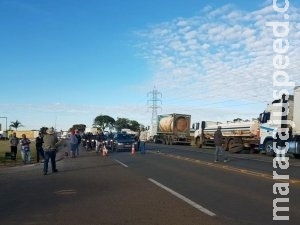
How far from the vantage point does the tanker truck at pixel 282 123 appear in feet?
101

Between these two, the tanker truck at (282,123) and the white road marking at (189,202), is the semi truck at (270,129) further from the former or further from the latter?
the white road marking at (189,202)

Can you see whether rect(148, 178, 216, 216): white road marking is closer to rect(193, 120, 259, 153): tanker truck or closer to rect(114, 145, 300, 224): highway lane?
rect(114, 145, 300, 224): highway lane

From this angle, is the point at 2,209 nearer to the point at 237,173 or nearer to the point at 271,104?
the point at 237,173

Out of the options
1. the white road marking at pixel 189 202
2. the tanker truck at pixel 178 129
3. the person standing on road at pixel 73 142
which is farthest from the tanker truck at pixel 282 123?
the tanker truck at pixel 178 129

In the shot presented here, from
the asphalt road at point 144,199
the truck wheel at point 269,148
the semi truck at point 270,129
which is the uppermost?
the semi truck at point 270,129

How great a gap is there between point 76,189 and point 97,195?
5.33ft

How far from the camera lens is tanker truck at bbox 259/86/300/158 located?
3092 cm

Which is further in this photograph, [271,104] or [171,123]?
[171,123]

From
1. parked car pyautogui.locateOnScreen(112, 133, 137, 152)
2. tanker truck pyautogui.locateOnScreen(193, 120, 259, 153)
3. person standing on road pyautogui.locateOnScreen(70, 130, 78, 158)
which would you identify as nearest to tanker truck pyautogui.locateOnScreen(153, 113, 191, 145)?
tanker truck pyautogui.locateOnScreen(193, 120, 259, 153)

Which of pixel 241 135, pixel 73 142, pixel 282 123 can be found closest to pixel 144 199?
pixel 73 142

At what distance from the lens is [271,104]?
35250mm

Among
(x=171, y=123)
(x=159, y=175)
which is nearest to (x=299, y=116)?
(x=159, y=175)

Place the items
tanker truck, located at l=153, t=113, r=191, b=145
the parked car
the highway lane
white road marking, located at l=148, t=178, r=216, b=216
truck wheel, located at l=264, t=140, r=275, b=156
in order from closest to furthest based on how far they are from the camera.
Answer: the highway lane < white road marking, located at l=148, t=178, r=216, b=216 < truck wheel, located at l=264, t=140, r=275, b=156 < the parked car < tanker truck, located at l=153, t=113, r=191, b=145

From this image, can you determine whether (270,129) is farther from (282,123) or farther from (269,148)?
(269,148)
